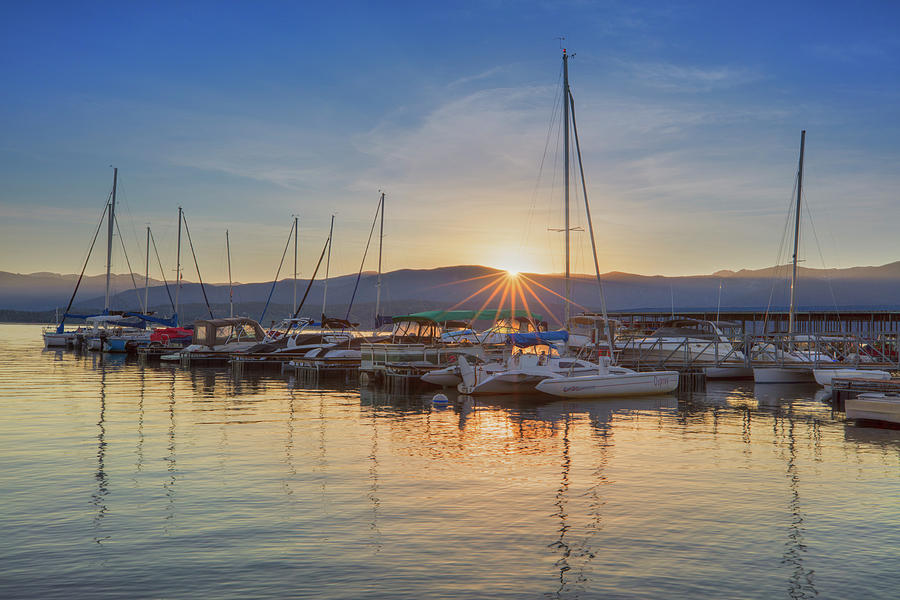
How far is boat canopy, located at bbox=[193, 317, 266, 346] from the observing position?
57.7 meters

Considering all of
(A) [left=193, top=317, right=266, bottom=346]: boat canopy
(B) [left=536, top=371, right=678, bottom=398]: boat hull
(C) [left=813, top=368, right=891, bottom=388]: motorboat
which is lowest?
(B) [left=536, top=371, right=678, bottom=398]: boat hull

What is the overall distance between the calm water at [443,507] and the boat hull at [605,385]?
17.8 feet

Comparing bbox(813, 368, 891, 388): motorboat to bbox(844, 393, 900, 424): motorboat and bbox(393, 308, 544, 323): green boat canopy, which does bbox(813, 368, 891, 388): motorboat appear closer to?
bbox(844, 393, 900, 424): motorboat

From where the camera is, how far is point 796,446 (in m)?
20.7

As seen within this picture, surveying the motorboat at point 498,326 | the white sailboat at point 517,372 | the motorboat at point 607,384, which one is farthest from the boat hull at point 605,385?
the motorboat at point 498,326

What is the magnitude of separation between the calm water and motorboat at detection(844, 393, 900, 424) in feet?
2.15

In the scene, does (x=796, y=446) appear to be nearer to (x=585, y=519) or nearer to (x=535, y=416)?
(x=535, y=416)

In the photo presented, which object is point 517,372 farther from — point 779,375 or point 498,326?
point 779,375

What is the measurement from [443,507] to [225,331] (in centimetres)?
5019

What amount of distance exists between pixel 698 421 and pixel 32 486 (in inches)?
830

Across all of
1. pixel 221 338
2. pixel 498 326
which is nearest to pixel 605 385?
pixel 498 326

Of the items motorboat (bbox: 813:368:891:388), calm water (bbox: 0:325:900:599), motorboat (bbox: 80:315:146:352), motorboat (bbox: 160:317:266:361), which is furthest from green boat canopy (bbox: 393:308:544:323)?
motorboat (bbox: 80:315:146:352)

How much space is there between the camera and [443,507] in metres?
13.2

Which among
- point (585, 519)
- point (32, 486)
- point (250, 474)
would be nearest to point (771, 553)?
point (585, 519)
